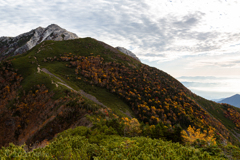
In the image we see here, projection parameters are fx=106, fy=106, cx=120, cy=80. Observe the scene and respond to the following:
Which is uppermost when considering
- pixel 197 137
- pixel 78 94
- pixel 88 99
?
pixel 78 94

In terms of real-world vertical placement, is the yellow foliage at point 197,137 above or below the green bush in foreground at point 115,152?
below

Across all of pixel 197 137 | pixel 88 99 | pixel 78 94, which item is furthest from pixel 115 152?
pixel 197 137

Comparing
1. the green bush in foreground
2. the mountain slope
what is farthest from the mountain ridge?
the green bush in foreground

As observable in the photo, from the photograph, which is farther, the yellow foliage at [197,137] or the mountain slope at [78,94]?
the mountain slope at [78,94]

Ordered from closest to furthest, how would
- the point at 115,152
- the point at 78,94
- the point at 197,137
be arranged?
1. the point at 115,152
2. the point at 197,137
3. the point at 78,94

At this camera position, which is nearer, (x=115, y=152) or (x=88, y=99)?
(x=115, y=152)

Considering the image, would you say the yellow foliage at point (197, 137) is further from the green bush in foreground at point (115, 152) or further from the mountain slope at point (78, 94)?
the mountain slope at point (78, 94)

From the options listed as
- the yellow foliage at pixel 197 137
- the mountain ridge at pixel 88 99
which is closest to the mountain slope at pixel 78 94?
the mountain ridge at pixel 88 99

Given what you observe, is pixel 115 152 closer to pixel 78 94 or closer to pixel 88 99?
pixel 78 94

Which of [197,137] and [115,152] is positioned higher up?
[115,152]

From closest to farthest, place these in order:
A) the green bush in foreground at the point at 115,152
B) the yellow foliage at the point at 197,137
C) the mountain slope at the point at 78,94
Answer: the green bush in foreground at the point at 115,152 < the yellow foliage at the point at 197,137 < the mountain slope at the point at 78,94

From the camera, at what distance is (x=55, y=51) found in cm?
13725

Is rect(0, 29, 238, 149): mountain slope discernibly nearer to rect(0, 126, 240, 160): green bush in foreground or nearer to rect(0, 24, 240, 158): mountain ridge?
rect(0, 24, 240, 158): mountain ridge

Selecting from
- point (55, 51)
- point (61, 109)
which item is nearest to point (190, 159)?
point (61, 109)
